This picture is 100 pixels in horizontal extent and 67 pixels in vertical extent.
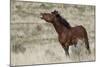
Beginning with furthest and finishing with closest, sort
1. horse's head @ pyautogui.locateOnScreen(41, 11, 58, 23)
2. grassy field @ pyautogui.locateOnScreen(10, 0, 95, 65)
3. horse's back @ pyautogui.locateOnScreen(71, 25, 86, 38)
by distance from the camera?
horse's back @ pyautogui.locateOnScreen(71, 25, 86, 38)
horse's head @ pyautogui.locateOnScreen(41, 11, 58, 23)
grassy field @ pyautogui.locateOnScreen(10, 0, 95, 65)

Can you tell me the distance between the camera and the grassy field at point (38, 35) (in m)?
2.16

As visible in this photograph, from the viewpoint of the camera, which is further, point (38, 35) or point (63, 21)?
point (63, 21)

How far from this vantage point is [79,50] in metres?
2.47

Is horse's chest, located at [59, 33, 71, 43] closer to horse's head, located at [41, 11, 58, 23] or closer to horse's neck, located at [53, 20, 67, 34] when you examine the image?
horse's neck, located at [53, 20, 67, 34]

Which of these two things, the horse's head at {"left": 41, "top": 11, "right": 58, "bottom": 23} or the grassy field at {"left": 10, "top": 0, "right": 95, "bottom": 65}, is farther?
the horse's head at {"left": 41, "top": 11, "right": 58, "bottom": 23}

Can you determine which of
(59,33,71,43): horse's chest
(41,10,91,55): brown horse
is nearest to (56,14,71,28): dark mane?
(41,10,91,55): brown horse

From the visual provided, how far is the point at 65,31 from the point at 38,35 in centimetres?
35

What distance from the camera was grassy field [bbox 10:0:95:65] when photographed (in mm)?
2162

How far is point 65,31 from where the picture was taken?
240 cm

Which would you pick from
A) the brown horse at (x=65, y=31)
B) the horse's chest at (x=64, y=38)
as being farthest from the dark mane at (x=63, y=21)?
the horse's chest at (x=64, y=38)

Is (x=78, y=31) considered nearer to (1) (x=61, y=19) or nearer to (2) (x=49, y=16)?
(1) (x=61, y=19)

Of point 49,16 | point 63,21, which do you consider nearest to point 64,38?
point 63,21
